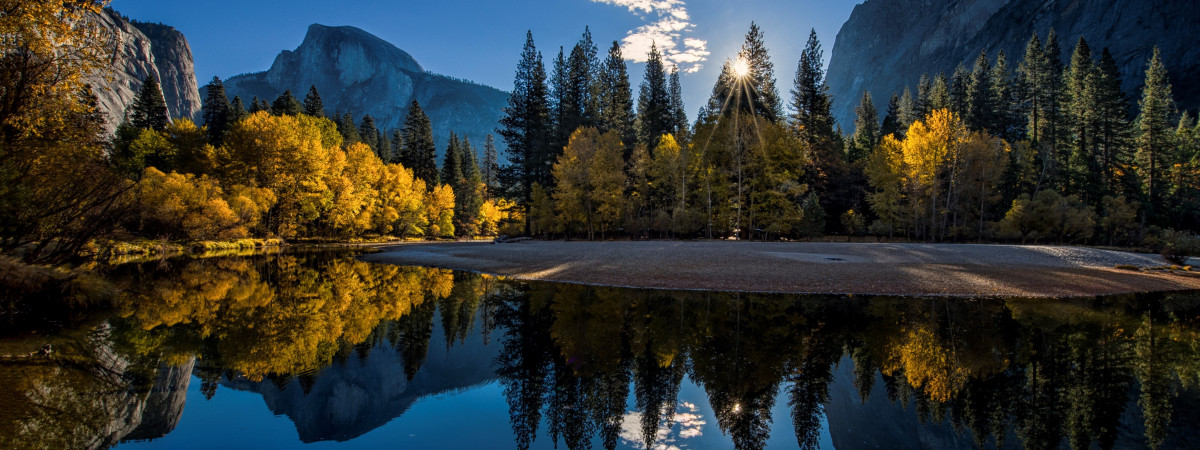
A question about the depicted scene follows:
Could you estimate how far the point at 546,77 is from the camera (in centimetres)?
4747

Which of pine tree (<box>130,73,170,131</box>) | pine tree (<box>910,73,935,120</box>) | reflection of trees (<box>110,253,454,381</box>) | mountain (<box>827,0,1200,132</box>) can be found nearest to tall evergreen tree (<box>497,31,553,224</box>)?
reflection of trees (<box>110,253,454,381</box>)

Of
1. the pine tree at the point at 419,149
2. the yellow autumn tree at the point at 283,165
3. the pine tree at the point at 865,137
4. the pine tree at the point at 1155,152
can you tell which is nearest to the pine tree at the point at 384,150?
the pine tree at the point at 419,149

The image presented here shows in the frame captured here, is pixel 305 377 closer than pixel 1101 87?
Yes

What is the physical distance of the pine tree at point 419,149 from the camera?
2670 inches

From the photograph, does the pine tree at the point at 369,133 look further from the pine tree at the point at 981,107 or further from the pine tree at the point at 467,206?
the pine tree at the point at 981,107

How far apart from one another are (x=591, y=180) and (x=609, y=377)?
103 feet

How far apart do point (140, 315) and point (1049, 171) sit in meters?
61.6

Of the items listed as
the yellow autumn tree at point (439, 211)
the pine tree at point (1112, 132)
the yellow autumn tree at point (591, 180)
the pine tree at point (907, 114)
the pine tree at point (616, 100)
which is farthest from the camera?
the pine tree at point (907, 114)

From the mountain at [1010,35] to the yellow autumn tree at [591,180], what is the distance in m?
78.4

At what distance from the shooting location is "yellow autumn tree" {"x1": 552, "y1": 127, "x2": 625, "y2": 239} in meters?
37.8

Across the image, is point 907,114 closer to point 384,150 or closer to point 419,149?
point 419,149

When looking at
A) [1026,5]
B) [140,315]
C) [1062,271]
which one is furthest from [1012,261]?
[1026,5]

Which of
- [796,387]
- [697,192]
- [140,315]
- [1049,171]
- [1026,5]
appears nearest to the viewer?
[796,387]

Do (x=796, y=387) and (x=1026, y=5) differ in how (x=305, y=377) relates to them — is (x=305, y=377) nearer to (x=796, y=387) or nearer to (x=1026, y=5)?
(x=796, y=387)
